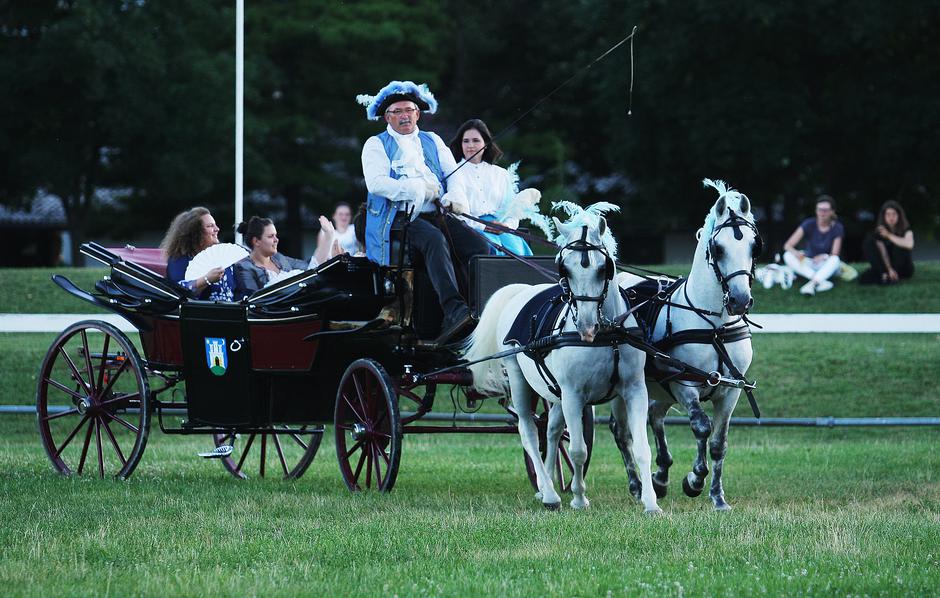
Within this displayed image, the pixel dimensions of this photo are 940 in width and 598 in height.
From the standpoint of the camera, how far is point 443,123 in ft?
130

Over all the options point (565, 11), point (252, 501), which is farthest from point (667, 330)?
point (565, 11)

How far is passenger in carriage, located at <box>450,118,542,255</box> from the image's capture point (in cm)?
1075

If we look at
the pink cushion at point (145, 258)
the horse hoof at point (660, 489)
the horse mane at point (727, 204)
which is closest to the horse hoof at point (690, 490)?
the horse hoof at point (660, 489)

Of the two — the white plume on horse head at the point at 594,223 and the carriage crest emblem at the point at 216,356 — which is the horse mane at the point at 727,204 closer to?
the white plume on horse head at the point at 594,223

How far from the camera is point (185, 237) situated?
36.6ft

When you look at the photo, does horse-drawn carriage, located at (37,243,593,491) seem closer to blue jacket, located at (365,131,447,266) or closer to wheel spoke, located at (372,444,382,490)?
wheel spoke, located at (372,444,382,490)

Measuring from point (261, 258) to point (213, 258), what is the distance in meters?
1.04

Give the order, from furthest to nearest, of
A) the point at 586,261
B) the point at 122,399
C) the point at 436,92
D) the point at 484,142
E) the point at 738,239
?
the point at 436,92
the point at 484,142
the point at 122,399
the point at 738,239
the point at 586,261

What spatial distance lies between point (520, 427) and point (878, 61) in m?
25.6

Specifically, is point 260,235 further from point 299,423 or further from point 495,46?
point 495,46

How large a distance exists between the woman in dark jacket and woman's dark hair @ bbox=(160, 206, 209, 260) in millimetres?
347

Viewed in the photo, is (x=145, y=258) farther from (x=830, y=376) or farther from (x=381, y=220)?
(x=830, y=376)

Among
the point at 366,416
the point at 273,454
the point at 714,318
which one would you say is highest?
the point at 714,318

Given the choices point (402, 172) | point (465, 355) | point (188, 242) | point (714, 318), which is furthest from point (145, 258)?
point (714, 318)
